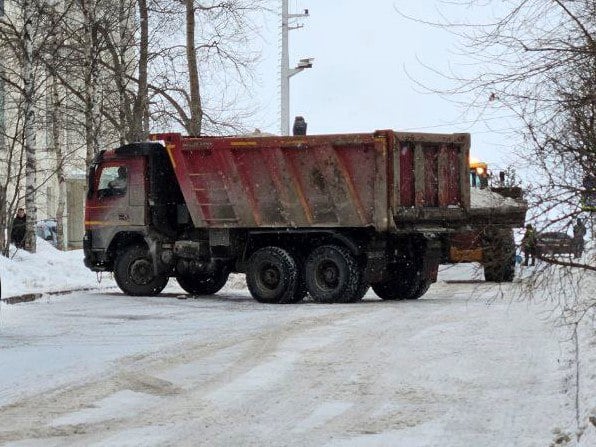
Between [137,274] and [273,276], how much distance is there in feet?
10.3

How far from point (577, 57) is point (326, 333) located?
6.70 metres

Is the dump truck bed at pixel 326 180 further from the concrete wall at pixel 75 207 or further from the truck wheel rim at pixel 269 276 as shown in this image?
the concrete wall at pixel 75 207

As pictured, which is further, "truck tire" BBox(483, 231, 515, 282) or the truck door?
the truck door

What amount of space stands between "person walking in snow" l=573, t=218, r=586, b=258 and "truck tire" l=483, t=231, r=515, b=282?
0.38m

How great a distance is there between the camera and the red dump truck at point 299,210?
762 inches

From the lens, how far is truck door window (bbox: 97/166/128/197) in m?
22.2

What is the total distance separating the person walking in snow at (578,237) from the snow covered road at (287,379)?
115cm

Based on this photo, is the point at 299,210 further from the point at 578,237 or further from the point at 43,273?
the point at 578,237

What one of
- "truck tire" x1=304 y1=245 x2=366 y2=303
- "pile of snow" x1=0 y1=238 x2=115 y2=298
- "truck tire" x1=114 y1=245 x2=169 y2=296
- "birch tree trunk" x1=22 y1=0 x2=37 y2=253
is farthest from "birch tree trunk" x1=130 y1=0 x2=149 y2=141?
"truck tire" x1=304 y1=245 x2=366 y2=303

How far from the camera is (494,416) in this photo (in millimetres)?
8445

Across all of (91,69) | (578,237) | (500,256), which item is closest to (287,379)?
(500,256)

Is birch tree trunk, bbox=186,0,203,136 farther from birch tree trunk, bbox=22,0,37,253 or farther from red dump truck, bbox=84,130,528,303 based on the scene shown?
red dump truck, bbox=84,130,528,303

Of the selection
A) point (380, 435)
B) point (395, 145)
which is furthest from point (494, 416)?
point (395, 145)

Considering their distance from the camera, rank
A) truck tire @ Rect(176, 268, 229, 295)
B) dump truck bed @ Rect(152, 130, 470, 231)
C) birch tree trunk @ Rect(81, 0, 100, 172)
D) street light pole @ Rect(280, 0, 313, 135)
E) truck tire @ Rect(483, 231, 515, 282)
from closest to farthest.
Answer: truck tire @ Rect(483, 231, 515, 282) < dump truck bed @ Rect(152, 130, 470, 231) < truck tire @ Rect(176, 268, 229, 295) < birch tree trunk @ Rect(81, 0, 100, 172) < street light pole @ Rect(280, 0, 313, 135)
